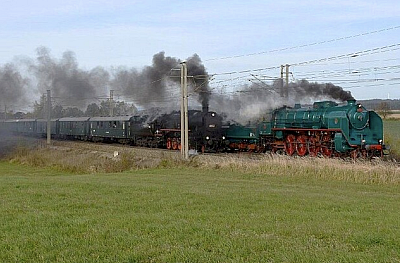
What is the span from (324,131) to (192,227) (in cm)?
2383

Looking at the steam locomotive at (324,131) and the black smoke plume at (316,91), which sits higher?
the black smoke plume at (316,91)

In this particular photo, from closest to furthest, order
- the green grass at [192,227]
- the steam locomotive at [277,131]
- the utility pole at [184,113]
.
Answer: the green grass at [192,227], the steam locomotive at [277,131], the utility pole at [184,113]

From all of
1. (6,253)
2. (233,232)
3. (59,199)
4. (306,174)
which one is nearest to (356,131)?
(306,174)

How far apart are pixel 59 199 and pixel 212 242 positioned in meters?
5.85

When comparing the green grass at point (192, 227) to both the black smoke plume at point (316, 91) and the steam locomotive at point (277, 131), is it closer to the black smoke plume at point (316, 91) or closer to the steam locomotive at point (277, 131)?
the steam locomotive at point (277, 131)

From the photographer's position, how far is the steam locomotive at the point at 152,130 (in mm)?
40562

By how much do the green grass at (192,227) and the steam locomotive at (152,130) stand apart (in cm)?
2677

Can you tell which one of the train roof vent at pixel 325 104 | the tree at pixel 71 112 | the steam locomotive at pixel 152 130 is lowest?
the steam locomotive at pixel 152 130

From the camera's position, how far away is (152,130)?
1750 inches

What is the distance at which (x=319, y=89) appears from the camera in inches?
1507

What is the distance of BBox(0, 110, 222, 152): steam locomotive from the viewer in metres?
40.6

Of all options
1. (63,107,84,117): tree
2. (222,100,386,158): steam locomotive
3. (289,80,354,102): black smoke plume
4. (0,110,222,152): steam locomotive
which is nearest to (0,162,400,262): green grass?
(222,100,386,158): steam locomotive

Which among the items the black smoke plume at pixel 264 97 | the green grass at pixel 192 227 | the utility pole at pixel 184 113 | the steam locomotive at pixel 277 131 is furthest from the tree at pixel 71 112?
the green grass at pixel 192 227

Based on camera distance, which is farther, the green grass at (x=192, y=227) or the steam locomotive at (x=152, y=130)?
the steam locomotive at (x=152, y=130)
